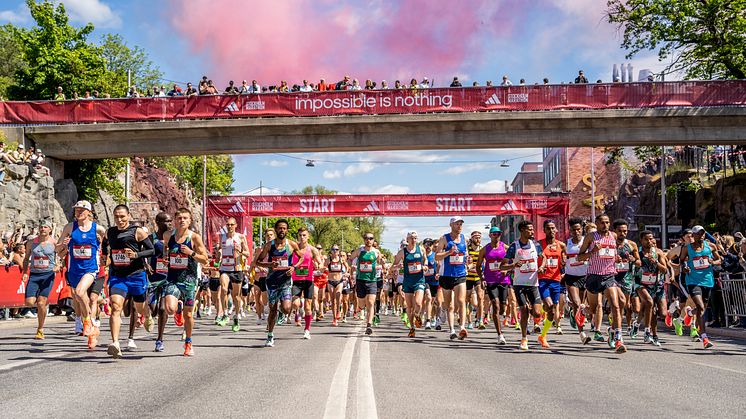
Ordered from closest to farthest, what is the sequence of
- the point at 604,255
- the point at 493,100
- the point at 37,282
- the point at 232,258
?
the point at 604,255
the point at 37,282
the point at 232,258
the point at 493,100

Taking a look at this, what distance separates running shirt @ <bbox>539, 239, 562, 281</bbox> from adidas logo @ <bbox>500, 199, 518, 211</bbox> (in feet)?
86.7

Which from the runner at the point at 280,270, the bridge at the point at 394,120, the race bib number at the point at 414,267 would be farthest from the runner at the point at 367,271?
the bridge at the point at 394,120

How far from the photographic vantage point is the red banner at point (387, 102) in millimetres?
29250

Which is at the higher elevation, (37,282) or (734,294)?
(37,282)

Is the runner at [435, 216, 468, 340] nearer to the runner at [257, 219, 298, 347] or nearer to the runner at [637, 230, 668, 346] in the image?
the runner at [257, 219, 298, 347]

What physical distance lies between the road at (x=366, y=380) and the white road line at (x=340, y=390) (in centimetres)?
1

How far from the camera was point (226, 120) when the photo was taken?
31656mm

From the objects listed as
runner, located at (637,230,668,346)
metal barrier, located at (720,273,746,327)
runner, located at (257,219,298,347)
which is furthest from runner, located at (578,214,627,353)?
metal barrier, located at (720,273,746,327)

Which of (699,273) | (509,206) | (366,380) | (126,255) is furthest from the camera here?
(509,206)

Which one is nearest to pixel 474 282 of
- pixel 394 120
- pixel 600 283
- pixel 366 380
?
pixel 600 283

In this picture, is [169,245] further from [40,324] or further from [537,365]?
[537,365]

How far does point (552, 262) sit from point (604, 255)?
167 cm

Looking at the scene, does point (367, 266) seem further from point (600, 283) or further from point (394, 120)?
point (394, 120)

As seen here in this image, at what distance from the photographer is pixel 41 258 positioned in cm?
1439
